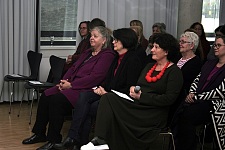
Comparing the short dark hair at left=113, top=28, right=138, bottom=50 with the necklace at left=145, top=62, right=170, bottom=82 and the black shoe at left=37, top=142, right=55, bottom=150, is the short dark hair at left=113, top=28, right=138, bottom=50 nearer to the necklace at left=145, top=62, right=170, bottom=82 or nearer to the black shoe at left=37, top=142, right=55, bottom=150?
the necklace at left=145, top=62, right=170, bottom=82

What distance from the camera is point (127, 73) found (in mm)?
4250

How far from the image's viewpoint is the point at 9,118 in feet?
18.7

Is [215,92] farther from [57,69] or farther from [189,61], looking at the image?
[57,69]

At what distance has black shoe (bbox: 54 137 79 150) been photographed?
13.9 ft

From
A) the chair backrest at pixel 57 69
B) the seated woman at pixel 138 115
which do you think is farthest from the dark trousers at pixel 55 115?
the chair backrest at pixel 57 69

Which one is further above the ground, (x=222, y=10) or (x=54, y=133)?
(x=222, y=10)

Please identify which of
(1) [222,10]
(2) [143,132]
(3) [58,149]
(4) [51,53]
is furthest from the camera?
(1) [222,10]

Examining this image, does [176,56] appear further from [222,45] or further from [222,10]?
[222,10]

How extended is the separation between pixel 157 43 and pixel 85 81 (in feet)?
3.40

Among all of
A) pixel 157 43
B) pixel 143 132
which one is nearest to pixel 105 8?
pixel 157 43

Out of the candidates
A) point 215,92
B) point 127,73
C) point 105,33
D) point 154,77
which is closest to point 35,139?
point 127,73

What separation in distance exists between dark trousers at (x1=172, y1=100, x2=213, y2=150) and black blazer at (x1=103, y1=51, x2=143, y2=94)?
0.63 m

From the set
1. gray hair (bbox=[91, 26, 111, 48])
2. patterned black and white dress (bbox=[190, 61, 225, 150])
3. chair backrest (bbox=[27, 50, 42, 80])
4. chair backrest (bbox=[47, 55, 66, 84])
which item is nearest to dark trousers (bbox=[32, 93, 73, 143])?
gray hair (bbox=[91, 26, 111, 48])

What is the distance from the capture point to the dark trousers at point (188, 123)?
3869mm
